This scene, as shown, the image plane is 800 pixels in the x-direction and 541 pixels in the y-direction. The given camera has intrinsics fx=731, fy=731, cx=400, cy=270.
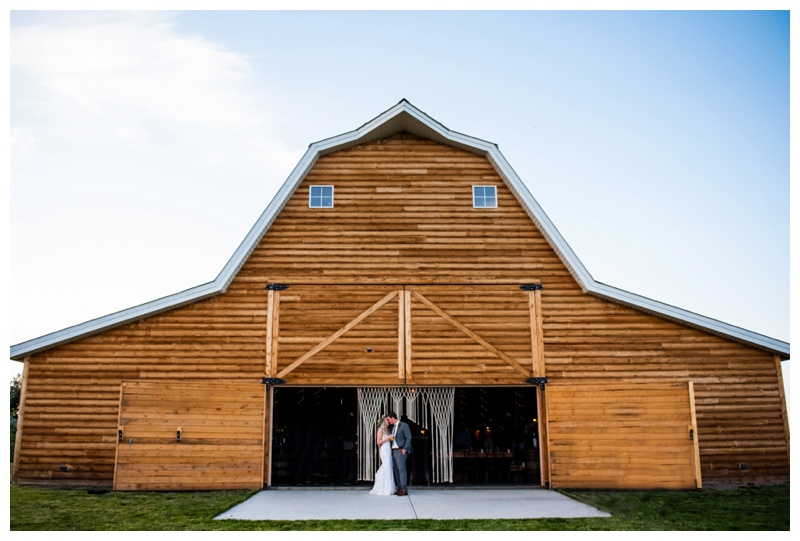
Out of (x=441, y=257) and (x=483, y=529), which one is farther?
(x=441, y=257)

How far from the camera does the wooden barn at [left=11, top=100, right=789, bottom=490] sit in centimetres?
1439

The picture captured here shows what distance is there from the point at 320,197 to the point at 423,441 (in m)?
6.21

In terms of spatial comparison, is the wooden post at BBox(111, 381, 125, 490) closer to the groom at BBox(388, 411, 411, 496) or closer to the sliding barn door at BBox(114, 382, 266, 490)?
the sliding barn door at BBox(114, 382, 266, 490)

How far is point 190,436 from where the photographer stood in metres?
14.3

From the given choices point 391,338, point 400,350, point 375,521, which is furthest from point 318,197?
point 375,521

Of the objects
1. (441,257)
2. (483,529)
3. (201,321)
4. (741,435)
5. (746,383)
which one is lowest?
(483,529)

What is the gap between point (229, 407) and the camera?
14.5 m

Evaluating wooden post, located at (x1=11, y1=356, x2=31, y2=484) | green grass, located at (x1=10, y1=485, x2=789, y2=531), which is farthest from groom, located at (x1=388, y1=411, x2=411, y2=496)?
wooden post, located at (x1=11, y1=356, x2=31, y2=484)

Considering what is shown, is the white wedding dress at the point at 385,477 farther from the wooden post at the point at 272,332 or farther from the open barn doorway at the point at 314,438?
the wooden post at the point at 272,332

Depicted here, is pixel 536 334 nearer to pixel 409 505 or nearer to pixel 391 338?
pixel 391 338

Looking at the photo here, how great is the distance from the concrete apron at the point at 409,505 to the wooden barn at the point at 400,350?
125 cm

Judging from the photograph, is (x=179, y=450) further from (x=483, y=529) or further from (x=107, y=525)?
(x=483, y=529)

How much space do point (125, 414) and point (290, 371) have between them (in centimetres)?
328

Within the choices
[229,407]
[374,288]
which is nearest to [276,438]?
[229,407]
